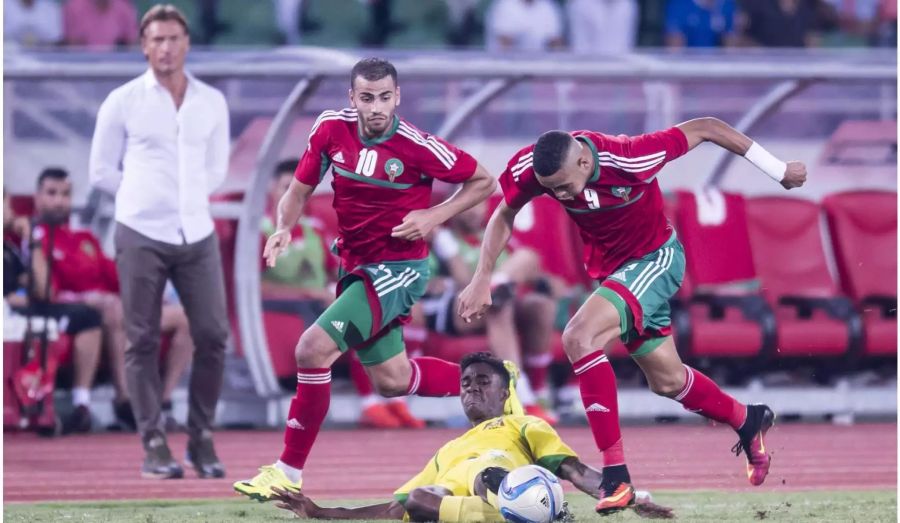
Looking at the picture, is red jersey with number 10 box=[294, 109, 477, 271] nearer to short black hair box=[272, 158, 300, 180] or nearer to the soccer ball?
the soccer ball

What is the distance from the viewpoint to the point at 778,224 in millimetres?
12203

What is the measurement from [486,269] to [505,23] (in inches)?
346

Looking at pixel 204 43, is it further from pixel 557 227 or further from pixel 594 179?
pixel 594 179

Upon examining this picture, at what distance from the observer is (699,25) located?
51.4ft

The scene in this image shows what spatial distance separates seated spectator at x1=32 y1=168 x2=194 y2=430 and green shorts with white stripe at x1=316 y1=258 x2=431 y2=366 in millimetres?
4046

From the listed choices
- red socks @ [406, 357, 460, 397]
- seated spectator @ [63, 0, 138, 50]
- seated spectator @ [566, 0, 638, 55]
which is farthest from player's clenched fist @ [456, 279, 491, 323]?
seated spectator @ [566, 0, 638, 55]

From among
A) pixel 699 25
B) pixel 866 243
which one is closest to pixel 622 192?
pixel 866 243

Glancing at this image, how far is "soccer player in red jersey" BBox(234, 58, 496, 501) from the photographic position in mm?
6828

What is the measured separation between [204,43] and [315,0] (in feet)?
3.61

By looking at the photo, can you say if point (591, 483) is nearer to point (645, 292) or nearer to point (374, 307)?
point (645, 292)

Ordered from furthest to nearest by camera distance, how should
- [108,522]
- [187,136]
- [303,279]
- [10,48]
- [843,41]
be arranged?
[843,41] < [303,279] < [10,48] < [187,136] < [108,522]

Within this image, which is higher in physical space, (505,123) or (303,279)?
(505,123)

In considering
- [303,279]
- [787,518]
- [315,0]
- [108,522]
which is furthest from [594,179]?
[315,0]

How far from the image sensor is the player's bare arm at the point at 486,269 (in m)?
6.68
